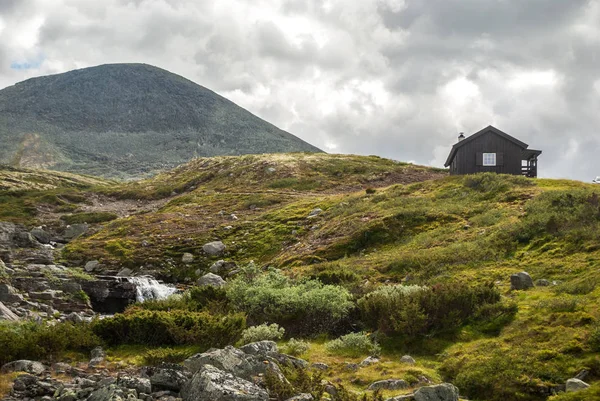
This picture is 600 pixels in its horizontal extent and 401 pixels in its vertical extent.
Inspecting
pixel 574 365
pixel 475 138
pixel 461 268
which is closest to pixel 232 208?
pixel 475 138

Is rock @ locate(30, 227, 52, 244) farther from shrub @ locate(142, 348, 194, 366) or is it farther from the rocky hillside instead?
shrub @ locate(142, 348, 194, 366)

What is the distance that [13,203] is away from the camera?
68.9 metres

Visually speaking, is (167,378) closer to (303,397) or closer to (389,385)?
(303,397)

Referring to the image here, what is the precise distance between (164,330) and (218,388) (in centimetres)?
561

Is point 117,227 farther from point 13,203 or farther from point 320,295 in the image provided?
point 320,295

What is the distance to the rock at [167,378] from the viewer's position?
11.0 meters

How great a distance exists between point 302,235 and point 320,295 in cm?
2341

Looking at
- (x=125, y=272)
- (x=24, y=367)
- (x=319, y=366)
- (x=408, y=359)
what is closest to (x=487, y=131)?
(x=125, y=272)

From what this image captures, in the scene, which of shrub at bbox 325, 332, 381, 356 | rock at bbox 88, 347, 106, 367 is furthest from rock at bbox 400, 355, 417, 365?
rock at bbox 88, 347, 106, 367

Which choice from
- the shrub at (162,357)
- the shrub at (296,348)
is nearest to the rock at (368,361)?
the shrub at (296,348)

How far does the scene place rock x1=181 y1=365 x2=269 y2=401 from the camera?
9891 mm

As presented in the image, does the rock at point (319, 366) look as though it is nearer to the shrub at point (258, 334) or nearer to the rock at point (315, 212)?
the shrub at point (258, 334)

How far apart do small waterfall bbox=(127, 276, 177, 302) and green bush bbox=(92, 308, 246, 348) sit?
54.4 ft

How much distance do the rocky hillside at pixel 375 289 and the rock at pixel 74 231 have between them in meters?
0.65
